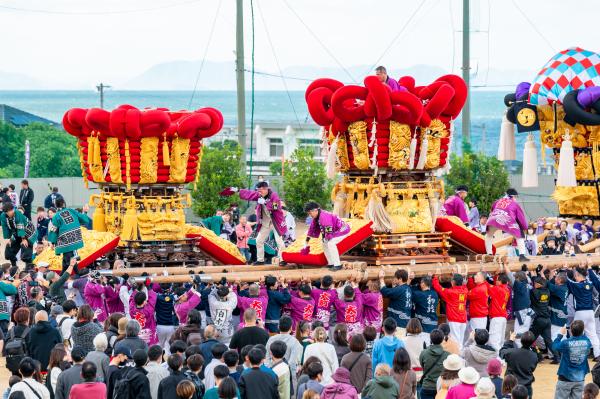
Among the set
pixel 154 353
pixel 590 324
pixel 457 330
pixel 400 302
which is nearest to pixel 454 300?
pixel 457 330

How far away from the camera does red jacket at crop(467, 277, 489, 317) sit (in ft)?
56.0

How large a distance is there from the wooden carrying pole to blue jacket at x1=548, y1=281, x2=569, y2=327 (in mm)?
953

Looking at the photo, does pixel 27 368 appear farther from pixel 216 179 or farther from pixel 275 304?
pixel 216 179

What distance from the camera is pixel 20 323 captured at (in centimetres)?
1430

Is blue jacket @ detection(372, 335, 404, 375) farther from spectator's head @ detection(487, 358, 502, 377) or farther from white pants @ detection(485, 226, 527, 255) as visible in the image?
white pants @ detection(485, 226, 527, 255)

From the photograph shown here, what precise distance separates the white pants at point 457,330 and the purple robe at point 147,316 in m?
4.00

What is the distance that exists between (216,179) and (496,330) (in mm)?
15195

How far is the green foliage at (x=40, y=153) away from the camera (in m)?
55.6

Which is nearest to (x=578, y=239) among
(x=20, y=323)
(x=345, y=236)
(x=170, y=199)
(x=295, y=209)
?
(x=345, y=236)

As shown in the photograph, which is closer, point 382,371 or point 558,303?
point 382,371

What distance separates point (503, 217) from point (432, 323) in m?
2.89

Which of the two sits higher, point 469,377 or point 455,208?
point 455,208

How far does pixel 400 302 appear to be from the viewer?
54.0ft

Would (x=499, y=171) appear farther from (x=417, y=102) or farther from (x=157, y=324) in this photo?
(x=157, y=324)
